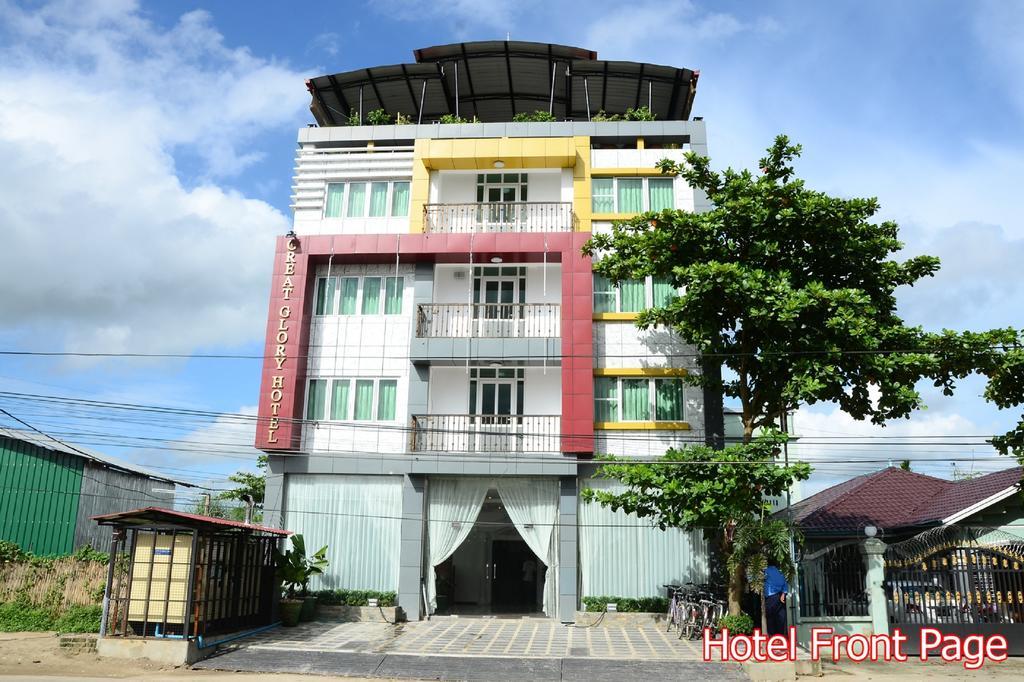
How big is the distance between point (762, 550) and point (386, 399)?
31.6 ft

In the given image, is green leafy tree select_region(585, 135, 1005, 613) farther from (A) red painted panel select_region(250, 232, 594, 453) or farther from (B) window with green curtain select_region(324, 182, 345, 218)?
(B) window with green curtain select_region(324, 182, 345, 218)

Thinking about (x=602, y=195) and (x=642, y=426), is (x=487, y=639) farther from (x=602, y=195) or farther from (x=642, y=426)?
(x=602, y=195)

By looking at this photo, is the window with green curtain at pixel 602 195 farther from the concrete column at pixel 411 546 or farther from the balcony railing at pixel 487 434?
the concrete column at pixel 411 546

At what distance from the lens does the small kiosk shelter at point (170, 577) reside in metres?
14.3

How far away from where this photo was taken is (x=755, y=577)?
14.9 metres

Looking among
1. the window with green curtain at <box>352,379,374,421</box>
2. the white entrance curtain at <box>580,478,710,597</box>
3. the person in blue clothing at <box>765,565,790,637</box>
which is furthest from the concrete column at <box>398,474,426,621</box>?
the person in blue clothing at <box>765,565,790,637</box>

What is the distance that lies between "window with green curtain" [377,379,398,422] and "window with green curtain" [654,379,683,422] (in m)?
6.46

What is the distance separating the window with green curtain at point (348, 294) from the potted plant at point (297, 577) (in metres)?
5.86

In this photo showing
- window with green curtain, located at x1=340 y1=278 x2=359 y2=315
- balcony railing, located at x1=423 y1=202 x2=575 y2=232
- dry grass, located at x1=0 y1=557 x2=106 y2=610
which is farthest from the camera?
balcony railing, located at x1=423 y1=202 x2=575 y2=232

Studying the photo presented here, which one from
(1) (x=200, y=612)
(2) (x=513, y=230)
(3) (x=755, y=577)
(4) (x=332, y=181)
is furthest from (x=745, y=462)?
(4) (x=332, y=181)

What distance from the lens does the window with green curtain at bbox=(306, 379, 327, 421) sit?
66.4 ft

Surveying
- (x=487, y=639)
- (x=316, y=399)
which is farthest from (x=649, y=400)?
(x=316, y=399)

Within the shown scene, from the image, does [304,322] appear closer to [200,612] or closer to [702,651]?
[200,612]

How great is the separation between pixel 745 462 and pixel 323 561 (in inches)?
381
